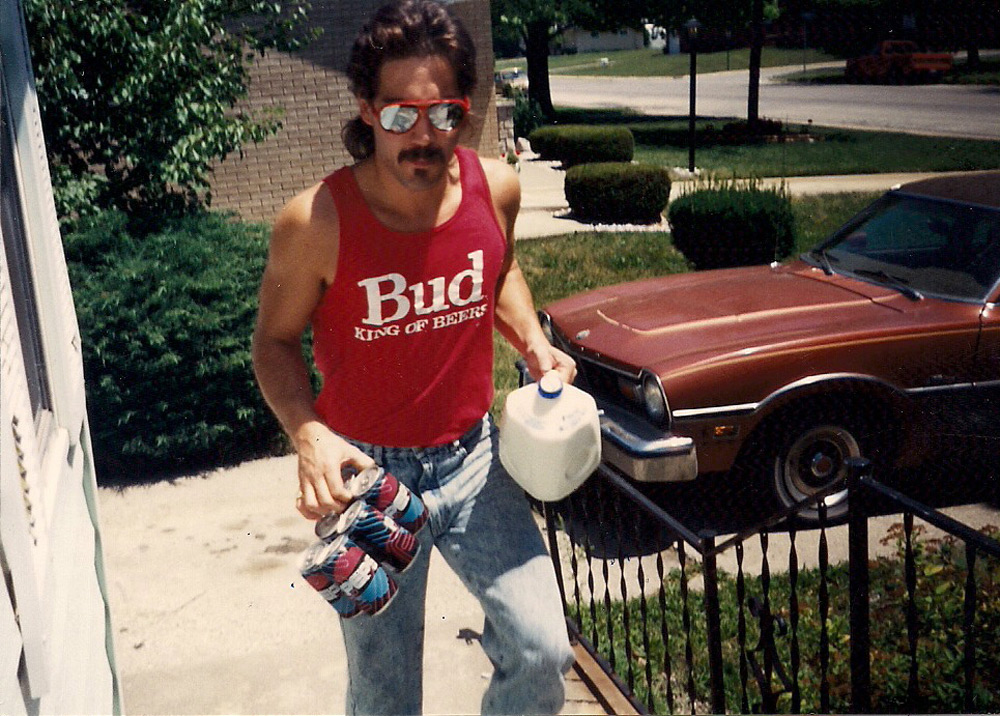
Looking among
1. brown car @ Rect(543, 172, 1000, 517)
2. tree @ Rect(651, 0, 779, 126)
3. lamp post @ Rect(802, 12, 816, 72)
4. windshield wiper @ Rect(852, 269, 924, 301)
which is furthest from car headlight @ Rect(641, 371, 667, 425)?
tree @ Rect(651, 0, 779, 126)

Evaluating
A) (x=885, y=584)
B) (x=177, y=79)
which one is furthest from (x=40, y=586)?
(x=177, y=79)

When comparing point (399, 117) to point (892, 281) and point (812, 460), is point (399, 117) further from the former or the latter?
point (892, 281)

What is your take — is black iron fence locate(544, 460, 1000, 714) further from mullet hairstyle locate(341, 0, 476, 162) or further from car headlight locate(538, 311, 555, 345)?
mullet hairstyle locate(341, 0, 476, 162)

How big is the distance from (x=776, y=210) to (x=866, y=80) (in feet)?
10.1

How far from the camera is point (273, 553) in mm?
4539

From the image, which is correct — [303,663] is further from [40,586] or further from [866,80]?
[866,80]

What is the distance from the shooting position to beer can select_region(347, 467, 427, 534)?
6.65 ft

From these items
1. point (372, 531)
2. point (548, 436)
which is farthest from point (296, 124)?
point (372, 531)

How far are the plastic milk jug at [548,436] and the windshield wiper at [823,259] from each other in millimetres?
3119

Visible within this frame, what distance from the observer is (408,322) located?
210 centimetres

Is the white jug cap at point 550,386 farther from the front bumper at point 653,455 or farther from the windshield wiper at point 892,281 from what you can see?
the windshield wiper at point 892,281

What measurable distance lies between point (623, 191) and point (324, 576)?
1004 centimetres

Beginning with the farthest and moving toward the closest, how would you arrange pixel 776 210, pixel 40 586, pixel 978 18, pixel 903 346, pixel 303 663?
pixel 776 210 → pixel 903 346 → pixel 978 18 → pixel 303 663 → pixel 40 586

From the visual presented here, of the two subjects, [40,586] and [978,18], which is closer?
[40,586]
